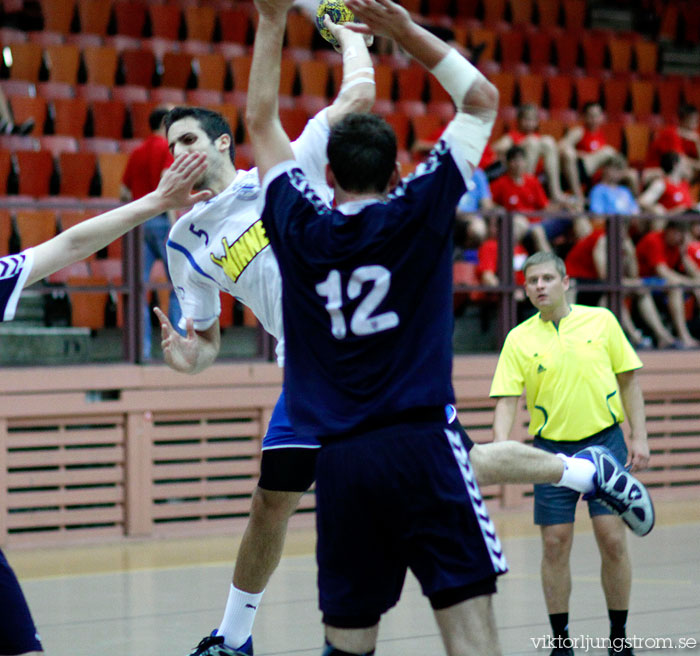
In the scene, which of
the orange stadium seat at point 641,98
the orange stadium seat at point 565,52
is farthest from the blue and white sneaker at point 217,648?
the orange stadium seat at point 565,52

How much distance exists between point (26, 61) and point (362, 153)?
33.4 ft

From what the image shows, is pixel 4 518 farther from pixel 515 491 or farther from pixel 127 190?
pixel 515 491

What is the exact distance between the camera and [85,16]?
1386cm

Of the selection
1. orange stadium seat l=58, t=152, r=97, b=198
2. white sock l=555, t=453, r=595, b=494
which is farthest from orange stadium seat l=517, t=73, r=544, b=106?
white sock l=555, t=453, r=595, b=494

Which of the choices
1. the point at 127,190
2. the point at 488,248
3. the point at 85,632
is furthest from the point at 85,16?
the point at 85,632

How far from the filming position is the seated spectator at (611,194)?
12244 millimetres

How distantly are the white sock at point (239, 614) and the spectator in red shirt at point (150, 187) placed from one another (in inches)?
163

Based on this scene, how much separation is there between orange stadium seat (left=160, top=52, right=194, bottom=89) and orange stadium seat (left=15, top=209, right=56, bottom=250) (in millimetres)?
4396

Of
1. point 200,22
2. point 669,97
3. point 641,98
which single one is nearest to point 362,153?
point 200,22

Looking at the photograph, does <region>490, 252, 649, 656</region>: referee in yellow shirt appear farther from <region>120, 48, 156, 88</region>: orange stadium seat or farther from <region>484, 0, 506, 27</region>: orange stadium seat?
A: <region>484, 0, 506, 27</region>: orange stadium seat

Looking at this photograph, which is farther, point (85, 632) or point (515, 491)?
point (515, 491)

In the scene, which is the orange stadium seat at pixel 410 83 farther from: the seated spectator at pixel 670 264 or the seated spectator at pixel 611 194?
the seated spectator at pixel 670 264

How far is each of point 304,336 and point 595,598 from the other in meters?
4.35

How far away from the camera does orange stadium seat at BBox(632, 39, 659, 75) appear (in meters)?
18.1
